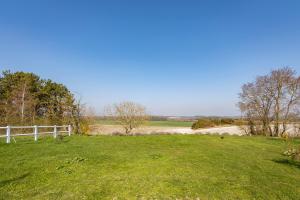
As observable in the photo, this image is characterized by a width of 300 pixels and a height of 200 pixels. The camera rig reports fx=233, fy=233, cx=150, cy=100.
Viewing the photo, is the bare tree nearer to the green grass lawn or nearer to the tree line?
the tree line

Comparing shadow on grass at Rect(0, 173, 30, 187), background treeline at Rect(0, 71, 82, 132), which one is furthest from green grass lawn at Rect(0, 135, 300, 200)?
background treeline at Rect(0, 71, 82, 132)

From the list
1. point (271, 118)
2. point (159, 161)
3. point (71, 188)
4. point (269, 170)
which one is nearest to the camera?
point (71, 188)

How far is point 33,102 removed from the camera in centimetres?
3294

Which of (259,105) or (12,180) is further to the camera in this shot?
(259,105)

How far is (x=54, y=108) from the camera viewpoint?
30.6 m

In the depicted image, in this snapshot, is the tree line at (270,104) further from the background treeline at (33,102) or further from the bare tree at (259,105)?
the background treeline at (33,102)

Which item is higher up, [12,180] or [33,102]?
[33,102]

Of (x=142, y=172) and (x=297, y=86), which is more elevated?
(x=297, y=86)

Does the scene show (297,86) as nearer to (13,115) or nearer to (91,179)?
(91,179)

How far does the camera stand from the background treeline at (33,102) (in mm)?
27984

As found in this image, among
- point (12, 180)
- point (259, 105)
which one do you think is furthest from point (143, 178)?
point (259, 105)

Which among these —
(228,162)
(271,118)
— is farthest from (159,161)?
(271,118)

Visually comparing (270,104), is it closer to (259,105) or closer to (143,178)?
(259,105)

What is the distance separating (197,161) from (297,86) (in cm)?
2207
